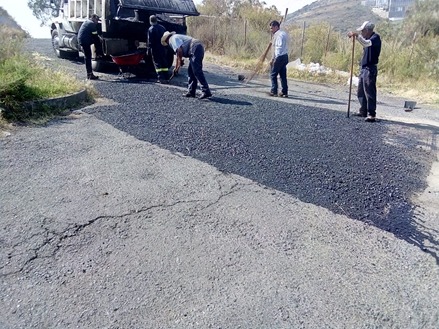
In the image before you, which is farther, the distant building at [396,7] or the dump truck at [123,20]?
the distant building at [396,7]

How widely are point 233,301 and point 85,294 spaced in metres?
0.97

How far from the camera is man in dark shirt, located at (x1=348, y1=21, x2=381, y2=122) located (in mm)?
6340

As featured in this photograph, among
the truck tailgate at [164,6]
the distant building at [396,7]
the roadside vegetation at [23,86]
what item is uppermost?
the distant building at [396,7]

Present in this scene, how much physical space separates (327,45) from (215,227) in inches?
568

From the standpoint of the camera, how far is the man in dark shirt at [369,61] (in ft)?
20.8

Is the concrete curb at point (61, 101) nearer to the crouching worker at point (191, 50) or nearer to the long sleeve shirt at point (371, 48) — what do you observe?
the crouching worker at point (191, 50)

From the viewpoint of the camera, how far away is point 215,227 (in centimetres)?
314

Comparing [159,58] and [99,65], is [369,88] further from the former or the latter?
[99,65]

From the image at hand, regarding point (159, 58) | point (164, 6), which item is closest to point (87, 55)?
point (159, 58)

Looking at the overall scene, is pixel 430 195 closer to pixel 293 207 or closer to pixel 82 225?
pixel 293 207

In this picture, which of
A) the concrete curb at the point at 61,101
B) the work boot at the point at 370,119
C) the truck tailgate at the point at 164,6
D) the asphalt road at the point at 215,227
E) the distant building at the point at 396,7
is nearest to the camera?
the asphalt road at the point at 215,227

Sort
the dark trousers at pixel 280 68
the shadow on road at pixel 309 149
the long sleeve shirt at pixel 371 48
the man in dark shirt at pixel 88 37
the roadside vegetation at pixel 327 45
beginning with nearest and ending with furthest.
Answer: the shadow on road at pixel 309 149
the long sleeve shirt at pixel 371 48
the dark trousers at pixel 280 68
the man in dark shirt at pixel 88 37
the roadside vegetation at pixel 327 45

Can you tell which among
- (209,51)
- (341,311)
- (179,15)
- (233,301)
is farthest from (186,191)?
(209,51)

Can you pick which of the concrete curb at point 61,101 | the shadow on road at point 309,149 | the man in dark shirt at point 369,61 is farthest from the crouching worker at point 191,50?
the man in dark shirt at point 369,61
